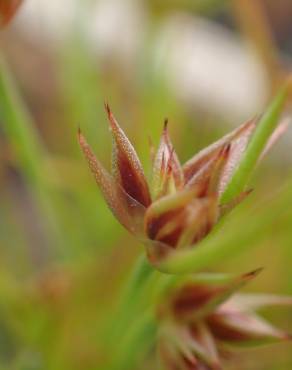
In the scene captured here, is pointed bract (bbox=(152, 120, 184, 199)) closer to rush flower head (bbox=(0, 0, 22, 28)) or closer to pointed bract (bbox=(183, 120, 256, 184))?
pointed bract (bbox=(183, 120, 256, 184))

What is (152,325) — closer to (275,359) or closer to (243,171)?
(243,171)

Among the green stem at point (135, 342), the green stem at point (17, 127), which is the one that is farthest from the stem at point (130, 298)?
the green stem at point (17, 127)

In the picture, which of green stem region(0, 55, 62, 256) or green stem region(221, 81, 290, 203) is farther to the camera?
green stem region(0, 55, 62, 256)

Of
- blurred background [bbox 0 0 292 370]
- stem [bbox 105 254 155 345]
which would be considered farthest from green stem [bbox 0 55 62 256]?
stem [bbox 105 254 155 345]

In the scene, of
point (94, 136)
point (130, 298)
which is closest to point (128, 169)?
point (130, 298)

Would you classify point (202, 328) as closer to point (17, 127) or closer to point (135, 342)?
point (135, 342)
